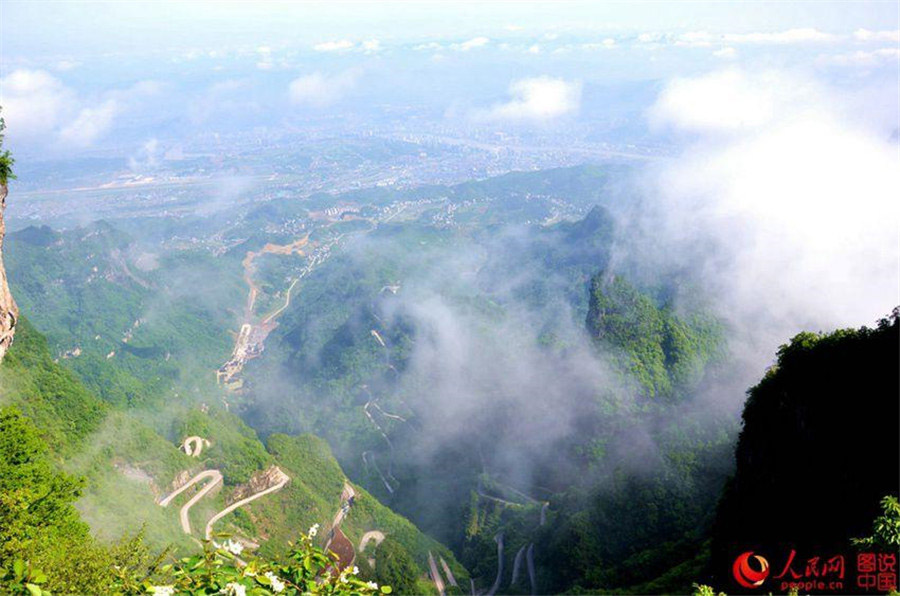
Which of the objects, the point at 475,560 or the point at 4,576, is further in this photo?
the point at 475,560

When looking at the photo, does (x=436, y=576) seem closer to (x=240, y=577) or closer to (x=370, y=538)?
(x=370, y=538)

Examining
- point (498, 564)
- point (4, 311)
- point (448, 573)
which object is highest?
point (4, 311)

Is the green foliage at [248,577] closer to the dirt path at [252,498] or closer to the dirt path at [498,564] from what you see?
the dirt path at [252,498]

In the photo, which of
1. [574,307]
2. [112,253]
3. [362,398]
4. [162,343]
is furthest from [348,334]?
[112,253]

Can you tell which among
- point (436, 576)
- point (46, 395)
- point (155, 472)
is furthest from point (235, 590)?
point (436, 576)

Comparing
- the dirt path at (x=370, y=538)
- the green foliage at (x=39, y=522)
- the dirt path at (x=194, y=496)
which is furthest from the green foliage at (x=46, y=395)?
the dirt path at (x=370, y=538)

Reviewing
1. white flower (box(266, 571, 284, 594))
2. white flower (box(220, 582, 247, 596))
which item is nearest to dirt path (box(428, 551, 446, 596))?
white flower (box(266, 571, 284, 594))

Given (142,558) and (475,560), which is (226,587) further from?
(475,560)
